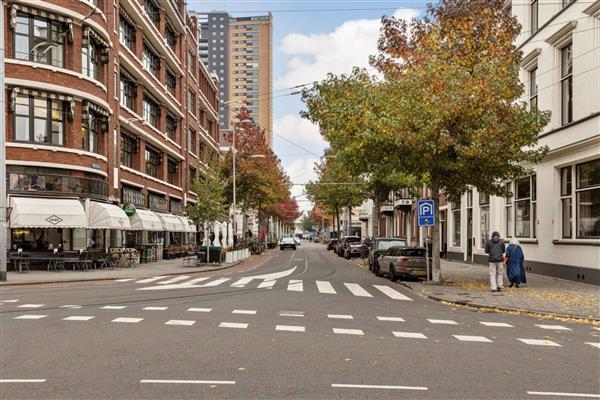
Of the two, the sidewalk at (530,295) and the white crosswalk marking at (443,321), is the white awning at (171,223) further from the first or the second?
the white crosswalk marking at (443,321)

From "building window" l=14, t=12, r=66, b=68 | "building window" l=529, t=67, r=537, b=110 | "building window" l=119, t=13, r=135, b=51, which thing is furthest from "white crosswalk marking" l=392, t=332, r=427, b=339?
"building window" l=119, t=13, r=135, b=51

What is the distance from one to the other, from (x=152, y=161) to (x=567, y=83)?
3009 centimetres

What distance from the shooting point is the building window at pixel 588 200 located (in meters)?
19.4

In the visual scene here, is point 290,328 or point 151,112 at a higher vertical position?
point 151,112

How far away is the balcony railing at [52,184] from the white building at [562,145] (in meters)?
20.0

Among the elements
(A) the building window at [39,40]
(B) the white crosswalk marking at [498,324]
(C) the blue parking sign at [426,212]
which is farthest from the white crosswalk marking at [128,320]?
(A) the building window at [39,40]

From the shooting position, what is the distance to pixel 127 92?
123 ft

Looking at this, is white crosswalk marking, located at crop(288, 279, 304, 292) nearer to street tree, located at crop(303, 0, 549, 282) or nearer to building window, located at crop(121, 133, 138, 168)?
street tree, located at crop(303, 0, 549, 282)

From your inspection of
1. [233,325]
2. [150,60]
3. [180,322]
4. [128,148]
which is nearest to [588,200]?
[233,325]

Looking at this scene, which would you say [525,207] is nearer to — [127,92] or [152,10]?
[127,92]

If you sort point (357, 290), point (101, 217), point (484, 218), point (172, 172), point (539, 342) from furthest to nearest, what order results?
1. point (172, 172)
2. point (484, 218)
3. point (101, 217)
4. point (357, 290)
5. point (539, 342)

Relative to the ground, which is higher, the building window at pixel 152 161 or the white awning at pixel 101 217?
the building window at pixel 152 161

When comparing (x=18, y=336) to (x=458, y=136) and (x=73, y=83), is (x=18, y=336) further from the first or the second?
(x=73, y=83)

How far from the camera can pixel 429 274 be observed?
21.5m
